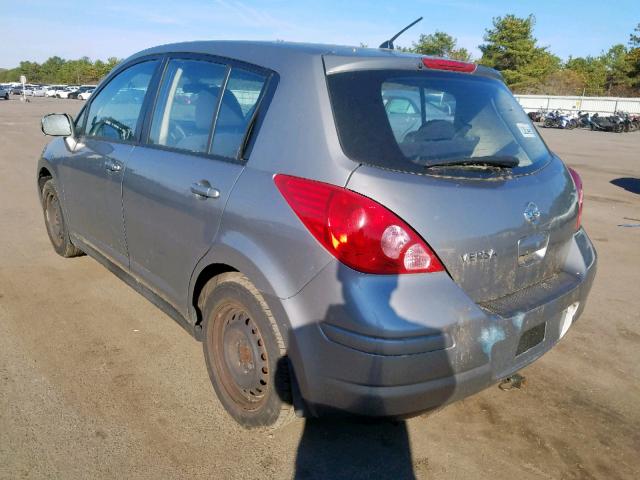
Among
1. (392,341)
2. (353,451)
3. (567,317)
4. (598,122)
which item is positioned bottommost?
(598,122)

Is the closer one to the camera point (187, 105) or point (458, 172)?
point (458, 172)

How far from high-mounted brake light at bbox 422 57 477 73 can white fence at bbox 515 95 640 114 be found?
49078 millimetres

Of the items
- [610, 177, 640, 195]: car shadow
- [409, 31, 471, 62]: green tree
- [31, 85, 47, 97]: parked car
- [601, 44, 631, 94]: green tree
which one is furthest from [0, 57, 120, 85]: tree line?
[610, 177, 640, 195]: car shadow

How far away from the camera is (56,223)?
196 inches

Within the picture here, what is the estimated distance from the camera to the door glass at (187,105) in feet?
9.51

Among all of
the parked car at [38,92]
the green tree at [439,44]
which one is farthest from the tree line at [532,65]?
the parked car at [38,92]

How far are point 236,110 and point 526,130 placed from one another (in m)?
1.54

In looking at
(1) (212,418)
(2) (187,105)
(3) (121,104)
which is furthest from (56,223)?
(1) (212,418)

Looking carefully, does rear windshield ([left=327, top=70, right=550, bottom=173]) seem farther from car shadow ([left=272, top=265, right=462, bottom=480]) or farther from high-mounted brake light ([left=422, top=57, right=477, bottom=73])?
car shadow ([left=272, top=265, right=462, bottom=480])

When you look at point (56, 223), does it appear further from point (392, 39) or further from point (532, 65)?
point (532, 65)

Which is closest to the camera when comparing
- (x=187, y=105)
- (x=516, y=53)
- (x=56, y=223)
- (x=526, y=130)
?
(x=526, y=130)

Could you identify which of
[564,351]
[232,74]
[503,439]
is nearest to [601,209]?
[564,351]

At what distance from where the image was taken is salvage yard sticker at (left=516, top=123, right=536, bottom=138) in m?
2.91

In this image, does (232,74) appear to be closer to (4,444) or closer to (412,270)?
(412,270)
